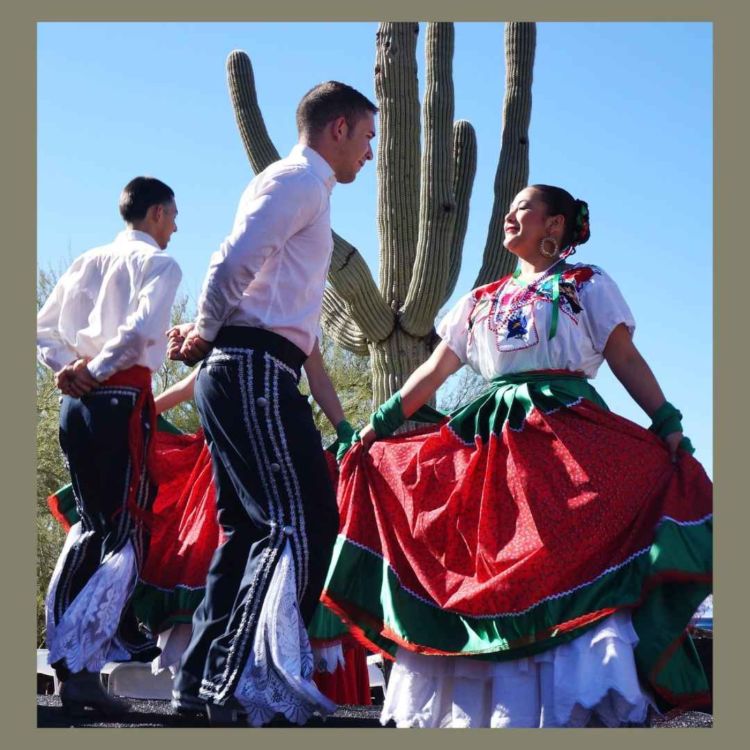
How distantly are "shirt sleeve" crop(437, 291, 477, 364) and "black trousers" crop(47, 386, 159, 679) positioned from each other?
46.9 inches

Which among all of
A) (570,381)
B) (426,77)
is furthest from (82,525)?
(426,77)

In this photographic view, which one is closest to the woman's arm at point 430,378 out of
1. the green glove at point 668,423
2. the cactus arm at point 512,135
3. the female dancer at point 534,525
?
the female dancer at point 534,525

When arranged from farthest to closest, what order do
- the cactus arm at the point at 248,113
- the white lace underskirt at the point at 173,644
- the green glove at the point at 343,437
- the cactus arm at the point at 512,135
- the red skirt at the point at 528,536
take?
1. the cactus arm at the point at 248,113
2. the cactus arm at the point at 512,135
3. the white lace underskirt at the point at 173,644
4. the green glove at the point at 343,437
5. the red skirt at the point at 528,536

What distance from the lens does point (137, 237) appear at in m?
4.68

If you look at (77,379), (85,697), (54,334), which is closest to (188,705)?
(85,697)

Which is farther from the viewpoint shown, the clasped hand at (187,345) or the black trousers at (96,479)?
the black trousers at (96,479)

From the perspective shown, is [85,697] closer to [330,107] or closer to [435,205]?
[330,107]

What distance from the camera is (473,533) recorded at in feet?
13.5

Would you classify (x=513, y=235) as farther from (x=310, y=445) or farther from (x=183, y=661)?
(x=183, y=661)

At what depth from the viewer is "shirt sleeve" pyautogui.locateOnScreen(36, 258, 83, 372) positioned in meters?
4.55

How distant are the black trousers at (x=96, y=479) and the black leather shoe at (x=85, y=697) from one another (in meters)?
0.26

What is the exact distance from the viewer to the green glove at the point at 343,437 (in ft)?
15.3

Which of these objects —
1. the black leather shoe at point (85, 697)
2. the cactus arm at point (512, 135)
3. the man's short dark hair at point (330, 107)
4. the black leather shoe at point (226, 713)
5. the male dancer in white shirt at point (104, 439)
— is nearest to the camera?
the black leather shoe at point (226, 713)

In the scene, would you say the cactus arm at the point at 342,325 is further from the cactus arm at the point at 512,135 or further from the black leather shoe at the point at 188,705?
the black leather shoe at the point at 188,705
